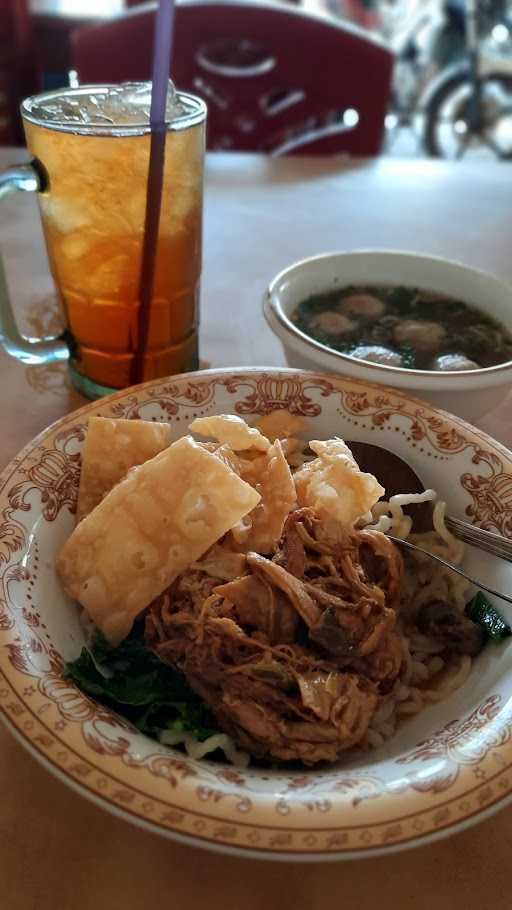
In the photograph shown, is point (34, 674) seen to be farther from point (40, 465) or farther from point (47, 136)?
point (47, 136)

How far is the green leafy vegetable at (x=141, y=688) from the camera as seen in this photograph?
90 cm

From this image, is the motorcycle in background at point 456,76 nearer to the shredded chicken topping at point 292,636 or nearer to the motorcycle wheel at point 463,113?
the motorcycle wheel at point 463,113

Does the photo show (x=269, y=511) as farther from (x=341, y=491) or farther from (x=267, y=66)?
(x=267, y=66)

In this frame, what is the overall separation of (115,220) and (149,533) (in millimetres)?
559

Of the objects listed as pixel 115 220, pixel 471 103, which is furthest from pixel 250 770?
pixel 471 103

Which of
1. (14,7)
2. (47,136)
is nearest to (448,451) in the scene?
(47,136)

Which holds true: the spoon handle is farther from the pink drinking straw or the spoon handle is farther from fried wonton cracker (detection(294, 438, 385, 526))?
the pink drinking straw

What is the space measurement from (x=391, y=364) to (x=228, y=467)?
0.48m

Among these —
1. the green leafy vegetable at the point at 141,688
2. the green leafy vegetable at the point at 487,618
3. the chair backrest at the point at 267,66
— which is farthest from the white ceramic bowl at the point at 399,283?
the chair backrest at the point at 267,66

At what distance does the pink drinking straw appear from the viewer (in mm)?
1099

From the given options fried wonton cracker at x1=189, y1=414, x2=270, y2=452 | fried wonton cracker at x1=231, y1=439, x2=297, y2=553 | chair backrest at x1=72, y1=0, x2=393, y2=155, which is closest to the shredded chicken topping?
fried wonton cracker at x1=231, y1=439, x2=297, y2=553

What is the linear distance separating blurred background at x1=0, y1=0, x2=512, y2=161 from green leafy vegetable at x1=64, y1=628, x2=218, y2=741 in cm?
246

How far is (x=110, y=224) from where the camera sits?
1273 mm

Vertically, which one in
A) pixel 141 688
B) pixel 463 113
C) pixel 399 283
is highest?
pixel 399 283
